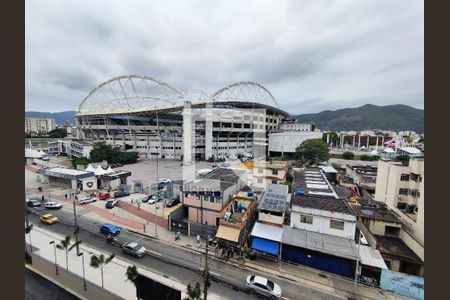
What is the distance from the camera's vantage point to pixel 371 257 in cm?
1527

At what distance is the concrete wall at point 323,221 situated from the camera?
16.5 meters

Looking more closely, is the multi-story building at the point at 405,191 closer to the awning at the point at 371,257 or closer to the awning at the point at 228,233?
the awning at the point at 371,257

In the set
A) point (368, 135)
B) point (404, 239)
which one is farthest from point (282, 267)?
point (368, 135)

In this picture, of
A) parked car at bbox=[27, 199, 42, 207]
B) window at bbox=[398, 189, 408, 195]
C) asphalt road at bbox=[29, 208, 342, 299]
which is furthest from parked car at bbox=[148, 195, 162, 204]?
window at bbox=[398, 189, 408, 195]

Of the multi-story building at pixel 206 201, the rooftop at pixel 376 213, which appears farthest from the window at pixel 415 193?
the multi-story building at pixel 206 201

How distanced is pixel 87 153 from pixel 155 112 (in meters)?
24.7

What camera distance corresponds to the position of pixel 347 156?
71.8 metres

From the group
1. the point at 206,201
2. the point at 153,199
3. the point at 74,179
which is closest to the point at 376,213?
the point at 206,201

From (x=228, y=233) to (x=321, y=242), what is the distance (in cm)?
788

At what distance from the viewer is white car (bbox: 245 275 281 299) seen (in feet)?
42.5

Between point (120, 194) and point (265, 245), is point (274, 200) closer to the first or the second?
point (265, 245)

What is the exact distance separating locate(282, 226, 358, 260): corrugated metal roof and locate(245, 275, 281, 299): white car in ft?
12.5

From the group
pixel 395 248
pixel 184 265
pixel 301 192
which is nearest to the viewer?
pixel 184 265

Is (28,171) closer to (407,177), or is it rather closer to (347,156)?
(407,177)
